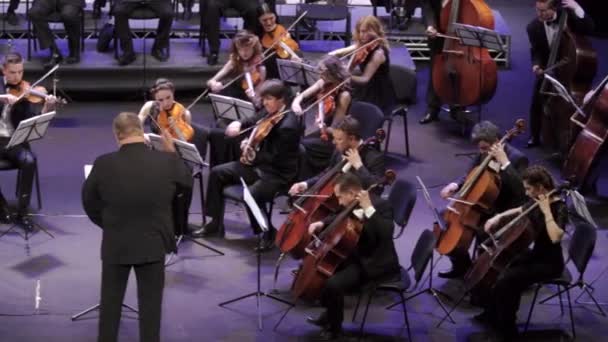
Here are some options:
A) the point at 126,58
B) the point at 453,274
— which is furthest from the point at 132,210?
the point at 126,58

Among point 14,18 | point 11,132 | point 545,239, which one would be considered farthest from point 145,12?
point 545,239

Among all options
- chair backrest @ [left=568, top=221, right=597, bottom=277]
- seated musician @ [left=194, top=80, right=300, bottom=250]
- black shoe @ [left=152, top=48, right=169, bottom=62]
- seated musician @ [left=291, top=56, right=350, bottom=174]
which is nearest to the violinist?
seated musician @ [left=291, top=56, right=350, bottom=174]

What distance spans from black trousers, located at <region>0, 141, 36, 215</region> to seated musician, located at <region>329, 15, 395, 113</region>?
268cm

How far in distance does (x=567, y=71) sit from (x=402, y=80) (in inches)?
83.6

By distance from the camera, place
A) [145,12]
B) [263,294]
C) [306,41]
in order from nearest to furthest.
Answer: [263,294], [145,12], [306,41]

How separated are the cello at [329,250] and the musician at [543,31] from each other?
3.39 m

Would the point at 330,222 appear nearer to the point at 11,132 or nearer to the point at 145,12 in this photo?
the point at 11,132

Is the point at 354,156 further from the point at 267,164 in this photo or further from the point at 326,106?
the point at 326,106

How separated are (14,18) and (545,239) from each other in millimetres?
7183

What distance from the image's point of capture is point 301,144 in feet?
31.4

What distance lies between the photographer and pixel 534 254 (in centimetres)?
736

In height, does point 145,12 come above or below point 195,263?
above

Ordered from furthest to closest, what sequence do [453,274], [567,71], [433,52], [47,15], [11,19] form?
1. [11,19]
2. [47,15]
3. [433,52]
4. [567,71]
5. [453,274]

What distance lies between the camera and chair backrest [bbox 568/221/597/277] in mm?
7312
